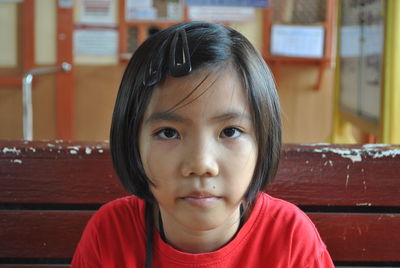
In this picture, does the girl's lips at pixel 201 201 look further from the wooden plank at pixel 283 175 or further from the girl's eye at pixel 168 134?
the wooden plank at pixel 283 175

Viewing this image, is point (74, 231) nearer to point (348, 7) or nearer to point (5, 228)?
point (5, 228)

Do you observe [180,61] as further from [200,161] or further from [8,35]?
[8,35]

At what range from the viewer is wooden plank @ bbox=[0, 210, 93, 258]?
1.17 metres

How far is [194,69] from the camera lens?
843mm

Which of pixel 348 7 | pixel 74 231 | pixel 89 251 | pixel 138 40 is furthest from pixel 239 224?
pixel 138 40

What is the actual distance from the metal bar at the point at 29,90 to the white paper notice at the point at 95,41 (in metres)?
0.19

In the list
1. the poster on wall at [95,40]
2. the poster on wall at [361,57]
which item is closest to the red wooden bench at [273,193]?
the poster on wall at [361,57]

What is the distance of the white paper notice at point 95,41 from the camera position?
14.8 feet

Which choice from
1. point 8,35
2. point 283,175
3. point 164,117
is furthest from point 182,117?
point 8,35

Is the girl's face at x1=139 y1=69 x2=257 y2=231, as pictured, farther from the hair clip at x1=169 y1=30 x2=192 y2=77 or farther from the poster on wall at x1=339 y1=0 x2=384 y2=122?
the poster on wall at x1=339 y1=0 x2=384 y2=122

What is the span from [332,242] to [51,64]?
144 inches

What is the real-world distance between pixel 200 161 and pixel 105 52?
3.88 meters

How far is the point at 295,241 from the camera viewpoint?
97cm

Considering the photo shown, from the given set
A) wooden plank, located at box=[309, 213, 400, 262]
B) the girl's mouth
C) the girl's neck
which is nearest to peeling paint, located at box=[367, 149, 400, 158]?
wooden plank, located at box=[309, 213, 400, 262]
